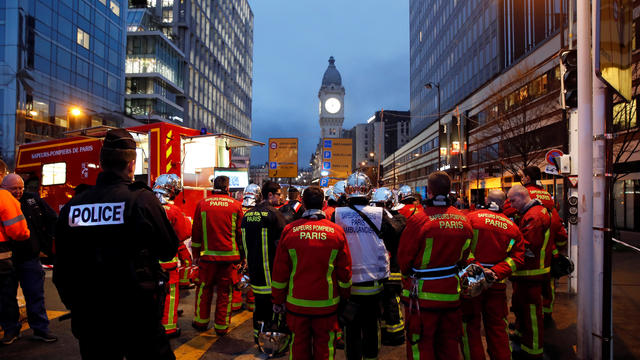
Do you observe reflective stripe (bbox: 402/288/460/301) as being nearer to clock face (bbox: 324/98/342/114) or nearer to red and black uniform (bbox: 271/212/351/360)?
red and black uniform (bbox: 271/212/351/360)

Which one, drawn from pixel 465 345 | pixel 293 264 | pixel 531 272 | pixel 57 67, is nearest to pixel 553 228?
pixel 531 272

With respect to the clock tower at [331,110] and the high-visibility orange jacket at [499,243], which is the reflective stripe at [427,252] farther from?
the clock tower at [331,110]

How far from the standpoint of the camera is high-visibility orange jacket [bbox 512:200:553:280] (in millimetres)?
4715

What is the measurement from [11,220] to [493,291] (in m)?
5.76

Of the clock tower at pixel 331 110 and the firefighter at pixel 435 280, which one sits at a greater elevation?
the clock tower at pixel 331 110

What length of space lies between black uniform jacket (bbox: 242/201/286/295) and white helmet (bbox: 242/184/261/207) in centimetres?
125

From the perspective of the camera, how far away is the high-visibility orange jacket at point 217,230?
5.42 metres

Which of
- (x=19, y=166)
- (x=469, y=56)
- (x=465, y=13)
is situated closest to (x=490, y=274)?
(x=19, y=166)

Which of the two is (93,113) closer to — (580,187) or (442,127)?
(442,127)

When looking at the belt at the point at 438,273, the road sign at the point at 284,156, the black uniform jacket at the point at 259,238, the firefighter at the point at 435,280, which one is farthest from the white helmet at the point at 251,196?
the road sign at the point at 284,156

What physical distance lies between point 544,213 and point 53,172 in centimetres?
1189

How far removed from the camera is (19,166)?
1201 centimetres

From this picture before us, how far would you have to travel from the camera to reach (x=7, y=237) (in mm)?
4777

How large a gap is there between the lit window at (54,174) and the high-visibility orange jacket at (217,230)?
277 inches
